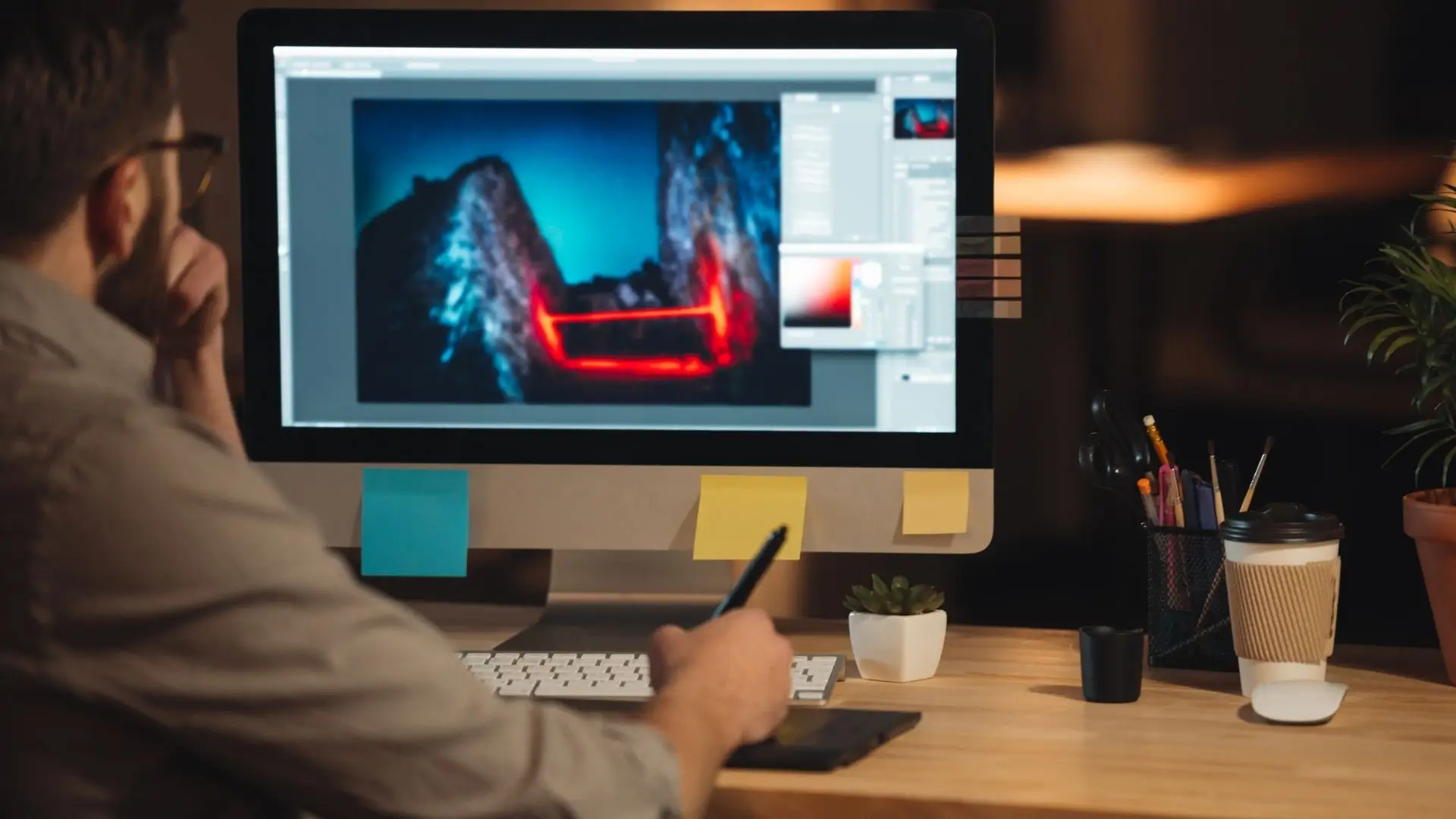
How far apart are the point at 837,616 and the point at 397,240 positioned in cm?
59

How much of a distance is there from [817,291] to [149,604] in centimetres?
80

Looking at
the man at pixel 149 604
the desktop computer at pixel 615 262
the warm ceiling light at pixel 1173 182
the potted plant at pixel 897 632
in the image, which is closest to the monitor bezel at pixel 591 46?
the desktop computer at pixel 615 262

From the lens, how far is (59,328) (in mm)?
680

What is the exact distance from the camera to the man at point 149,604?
0.60m

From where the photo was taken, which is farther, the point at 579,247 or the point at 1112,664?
the point at 579,247

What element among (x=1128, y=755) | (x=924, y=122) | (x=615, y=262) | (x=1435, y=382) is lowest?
(x=1128, y=755)

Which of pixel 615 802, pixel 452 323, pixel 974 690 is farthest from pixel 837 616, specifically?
pixel 615 802

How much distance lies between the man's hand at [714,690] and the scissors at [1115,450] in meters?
0.49

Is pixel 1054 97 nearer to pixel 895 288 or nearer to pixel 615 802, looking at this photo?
pixel 895 288

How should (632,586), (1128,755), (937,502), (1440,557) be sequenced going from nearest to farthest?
(1128,755), (1440,557), (937,502), (632,586)

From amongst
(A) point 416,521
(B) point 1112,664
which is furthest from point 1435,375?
(A) point 416,521

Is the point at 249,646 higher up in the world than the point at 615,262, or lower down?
lower down

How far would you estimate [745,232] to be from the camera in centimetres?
132

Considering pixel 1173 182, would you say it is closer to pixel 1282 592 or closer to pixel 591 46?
pixel 1282 592
